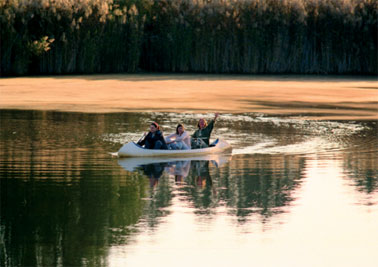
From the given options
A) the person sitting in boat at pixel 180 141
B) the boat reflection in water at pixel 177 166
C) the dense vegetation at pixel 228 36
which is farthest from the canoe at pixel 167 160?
the dense vegetation at pixel 228 36

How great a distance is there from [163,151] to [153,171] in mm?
1488

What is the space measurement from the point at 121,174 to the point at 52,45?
22639 mm

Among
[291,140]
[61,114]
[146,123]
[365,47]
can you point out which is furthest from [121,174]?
[365,47]

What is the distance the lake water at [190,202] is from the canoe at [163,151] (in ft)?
0.64

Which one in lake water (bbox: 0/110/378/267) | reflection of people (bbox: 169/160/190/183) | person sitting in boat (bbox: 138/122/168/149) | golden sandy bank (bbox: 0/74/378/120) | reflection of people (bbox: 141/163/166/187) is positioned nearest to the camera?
lake water (bbox: 0/110/378/267)

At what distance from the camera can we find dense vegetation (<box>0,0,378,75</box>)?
35031mm

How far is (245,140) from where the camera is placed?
1689 cm

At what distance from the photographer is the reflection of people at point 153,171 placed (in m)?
12.0

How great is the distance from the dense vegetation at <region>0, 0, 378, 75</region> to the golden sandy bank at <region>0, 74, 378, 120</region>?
210cm

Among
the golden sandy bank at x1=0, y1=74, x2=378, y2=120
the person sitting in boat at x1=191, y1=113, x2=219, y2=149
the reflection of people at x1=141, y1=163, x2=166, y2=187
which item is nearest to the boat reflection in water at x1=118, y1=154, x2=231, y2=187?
the reflection of people at x1=141, y1=163, x2=166, y2=187

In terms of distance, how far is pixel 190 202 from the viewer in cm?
1032

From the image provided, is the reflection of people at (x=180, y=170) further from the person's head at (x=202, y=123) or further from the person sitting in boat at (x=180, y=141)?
the person's head at (x=202, y=123)

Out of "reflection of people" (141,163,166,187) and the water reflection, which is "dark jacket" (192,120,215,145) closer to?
the water reflection

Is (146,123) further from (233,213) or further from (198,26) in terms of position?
(198,26)
